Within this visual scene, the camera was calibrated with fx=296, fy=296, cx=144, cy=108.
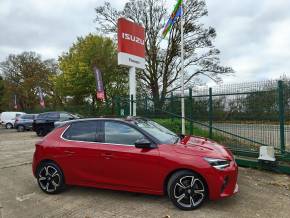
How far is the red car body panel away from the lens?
4836 mm

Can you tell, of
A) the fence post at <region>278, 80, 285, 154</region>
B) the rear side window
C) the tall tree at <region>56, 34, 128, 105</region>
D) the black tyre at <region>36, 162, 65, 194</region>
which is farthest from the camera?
the tall tree at <region>56, 34, 128, 105</region>

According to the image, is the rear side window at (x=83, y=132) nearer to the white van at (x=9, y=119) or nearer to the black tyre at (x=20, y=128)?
the black tyre at (x=20, y=128)

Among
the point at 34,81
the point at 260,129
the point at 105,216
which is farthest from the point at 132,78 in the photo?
the point at 34,81

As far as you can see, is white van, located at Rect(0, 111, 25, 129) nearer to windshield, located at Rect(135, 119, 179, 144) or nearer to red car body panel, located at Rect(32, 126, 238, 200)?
red car body panel, located at Rect(32, 126, 238, 200)

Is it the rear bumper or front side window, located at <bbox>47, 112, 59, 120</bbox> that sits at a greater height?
front side window, located at <bbox>47, 112, 59, 120</bbox>

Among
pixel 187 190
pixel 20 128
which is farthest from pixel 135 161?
pixel 20 128

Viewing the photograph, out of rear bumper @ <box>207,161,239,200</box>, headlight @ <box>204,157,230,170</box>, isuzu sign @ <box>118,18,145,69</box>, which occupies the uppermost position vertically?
isuzu sign @ <box>118,18,145,69</box>

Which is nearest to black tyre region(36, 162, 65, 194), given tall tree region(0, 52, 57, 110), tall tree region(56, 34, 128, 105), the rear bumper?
the rear bumper

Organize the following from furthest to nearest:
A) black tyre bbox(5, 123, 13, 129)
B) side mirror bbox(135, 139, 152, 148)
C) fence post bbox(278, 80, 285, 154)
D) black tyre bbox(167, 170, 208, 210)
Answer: black tyre bbox(5, 123, 13, 129) < fence post bbox(278, 80, 285, 154) < side mirror bbox(135, 139, 152, 148) < black tyre bbox(167, 170, 208, 210)

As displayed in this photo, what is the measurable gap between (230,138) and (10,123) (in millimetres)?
29736

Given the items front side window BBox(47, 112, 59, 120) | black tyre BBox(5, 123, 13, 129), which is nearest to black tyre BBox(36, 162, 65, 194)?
front side window BBox(47, 112, 59, 120)

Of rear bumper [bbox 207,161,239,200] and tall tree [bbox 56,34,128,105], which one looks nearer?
rear bumper [bbox 207,161,239,200]

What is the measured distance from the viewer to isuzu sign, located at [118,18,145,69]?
10.8 m

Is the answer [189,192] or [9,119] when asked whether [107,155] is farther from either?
[9,119]
